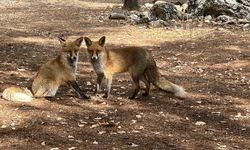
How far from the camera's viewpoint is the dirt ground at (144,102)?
6.99 m

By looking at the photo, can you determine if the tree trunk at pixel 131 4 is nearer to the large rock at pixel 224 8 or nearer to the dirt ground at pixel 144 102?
the large rock at pixel 224 8

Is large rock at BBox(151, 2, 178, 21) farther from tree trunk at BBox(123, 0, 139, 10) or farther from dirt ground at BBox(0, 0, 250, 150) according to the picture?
tree trunk at BBox(123, 0, 139, 10)

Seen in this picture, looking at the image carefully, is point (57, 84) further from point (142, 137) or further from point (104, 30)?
point (104, 30)

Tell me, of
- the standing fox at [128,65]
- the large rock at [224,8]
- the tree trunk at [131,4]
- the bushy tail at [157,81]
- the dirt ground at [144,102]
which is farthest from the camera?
the tree trunk at [131,4]

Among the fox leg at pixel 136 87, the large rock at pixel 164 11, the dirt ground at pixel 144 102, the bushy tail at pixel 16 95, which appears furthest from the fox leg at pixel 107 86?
the large rock at pixel 164 11

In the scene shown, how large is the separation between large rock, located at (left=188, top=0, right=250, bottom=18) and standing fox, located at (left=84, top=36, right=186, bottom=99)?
10647 mm

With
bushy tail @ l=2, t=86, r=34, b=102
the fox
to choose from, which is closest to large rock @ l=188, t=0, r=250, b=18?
the fox

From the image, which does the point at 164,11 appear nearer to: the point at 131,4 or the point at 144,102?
the point at 131,4

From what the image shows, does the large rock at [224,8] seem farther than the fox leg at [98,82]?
Yes

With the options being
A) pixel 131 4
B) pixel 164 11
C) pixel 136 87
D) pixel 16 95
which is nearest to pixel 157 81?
pixel 136 87

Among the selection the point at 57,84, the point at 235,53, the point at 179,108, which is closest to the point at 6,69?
the point at 57,84

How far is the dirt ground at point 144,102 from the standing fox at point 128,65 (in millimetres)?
274

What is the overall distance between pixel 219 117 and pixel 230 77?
3.16 metres

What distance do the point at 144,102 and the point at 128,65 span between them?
0.78 meters
